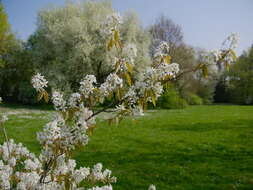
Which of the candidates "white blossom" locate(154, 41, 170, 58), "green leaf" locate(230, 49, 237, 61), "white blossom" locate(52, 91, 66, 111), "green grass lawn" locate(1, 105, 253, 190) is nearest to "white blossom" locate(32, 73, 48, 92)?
"white blossom" locate(52, 91, 66, 111)

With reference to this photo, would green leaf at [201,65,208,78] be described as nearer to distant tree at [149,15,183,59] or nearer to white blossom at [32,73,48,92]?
white blossom at [32,73,48,92]

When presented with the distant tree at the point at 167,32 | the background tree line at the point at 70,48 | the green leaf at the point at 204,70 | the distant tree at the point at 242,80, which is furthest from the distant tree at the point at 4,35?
the distant tree at the point at 242,80

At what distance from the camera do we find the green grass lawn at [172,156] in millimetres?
5121

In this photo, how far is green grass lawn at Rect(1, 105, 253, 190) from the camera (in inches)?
202

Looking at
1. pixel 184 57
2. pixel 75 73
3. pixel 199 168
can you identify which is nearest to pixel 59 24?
pixel 75 73

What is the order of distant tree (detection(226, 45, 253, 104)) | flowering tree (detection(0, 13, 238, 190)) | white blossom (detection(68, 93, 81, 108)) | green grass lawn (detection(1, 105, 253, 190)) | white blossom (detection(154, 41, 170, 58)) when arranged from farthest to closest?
distant tree (detection(226, 45, 253, 104)), green grass lawn (detection(1, 105, 253, 190)), white blossom (detection(154, 41, 170, 58)), white blossom (detection(68, 93, 81, 108)), flowering tree (detection(0, 13, 238, 190))

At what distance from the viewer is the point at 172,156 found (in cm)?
688

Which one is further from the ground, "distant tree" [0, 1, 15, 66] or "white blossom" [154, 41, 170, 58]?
"distant tree" [0, 1, 15, 66]

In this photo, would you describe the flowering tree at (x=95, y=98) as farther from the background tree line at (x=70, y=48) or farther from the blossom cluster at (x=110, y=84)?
the background tree line at (x=70, y=48)

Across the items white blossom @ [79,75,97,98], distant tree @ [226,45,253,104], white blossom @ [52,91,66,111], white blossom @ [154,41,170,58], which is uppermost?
distant tree @ [226,45,253,104]

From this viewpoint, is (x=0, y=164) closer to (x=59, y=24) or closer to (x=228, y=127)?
(x=228, y=127)

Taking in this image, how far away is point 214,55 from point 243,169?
4458 millimetres

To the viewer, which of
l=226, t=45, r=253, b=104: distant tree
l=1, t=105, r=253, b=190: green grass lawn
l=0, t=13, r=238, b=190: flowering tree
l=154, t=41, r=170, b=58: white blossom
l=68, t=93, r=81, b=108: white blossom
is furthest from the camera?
l=226, t=45, r=253, b=104: distant tree

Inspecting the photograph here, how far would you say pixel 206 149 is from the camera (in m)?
7.55
